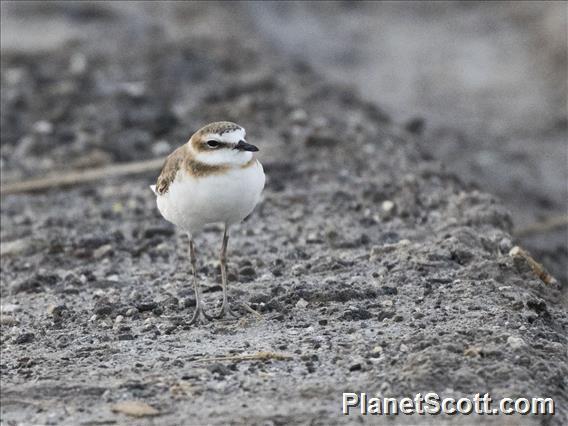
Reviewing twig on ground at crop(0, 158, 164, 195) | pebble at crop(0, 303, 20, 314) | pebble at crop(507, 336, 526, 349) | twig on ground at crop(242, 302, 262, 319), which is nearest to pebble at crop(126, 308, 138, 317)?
twig on ground at crop(242, 302, 262, 319)

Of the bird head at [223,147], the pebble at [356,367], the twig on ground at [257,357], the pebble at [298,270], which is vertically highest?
the bird head at [223,147]

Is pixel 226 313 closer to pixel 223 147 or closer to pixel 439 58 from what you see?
pixel 223 147

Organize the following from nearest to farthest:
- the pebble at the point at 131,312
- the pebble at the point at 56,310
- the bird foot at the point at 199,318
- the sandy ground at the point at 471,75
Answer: the bird foot at the point at 199,318 → the pebble at the point at 131,312 → the pebble at the point at 56,310 → the sandy ground at the point at 471,75

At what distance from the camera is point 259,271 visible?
7480 millimetres

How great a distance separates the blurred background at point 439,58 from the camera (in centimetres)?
1115

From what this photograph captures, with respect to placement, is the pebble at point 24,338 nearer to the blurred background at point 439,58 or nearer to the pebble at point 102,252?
the pebble at point 102,252

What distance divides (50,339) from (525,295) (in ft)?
8.95

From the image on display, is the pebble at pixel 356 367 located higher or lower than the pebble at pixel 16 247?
lower

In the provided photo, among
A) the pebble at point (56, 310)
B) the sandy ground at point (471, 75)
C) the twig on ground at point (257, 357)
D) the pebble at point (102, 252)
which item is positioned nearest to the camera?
the twig on ground at point (257, 357)

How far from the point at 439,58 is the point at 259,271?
342 inches

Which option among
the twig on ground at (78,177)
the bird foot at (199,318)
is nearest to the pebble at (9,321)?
the bird foot at (199,318)

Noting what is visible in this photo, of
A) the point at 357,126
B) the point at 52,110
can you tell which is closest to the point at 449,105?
the point at 357,126

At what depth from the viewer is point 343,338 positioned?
6.14 metres

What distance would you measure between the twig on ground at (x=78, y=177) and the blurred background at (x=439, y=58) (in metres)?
0.35
